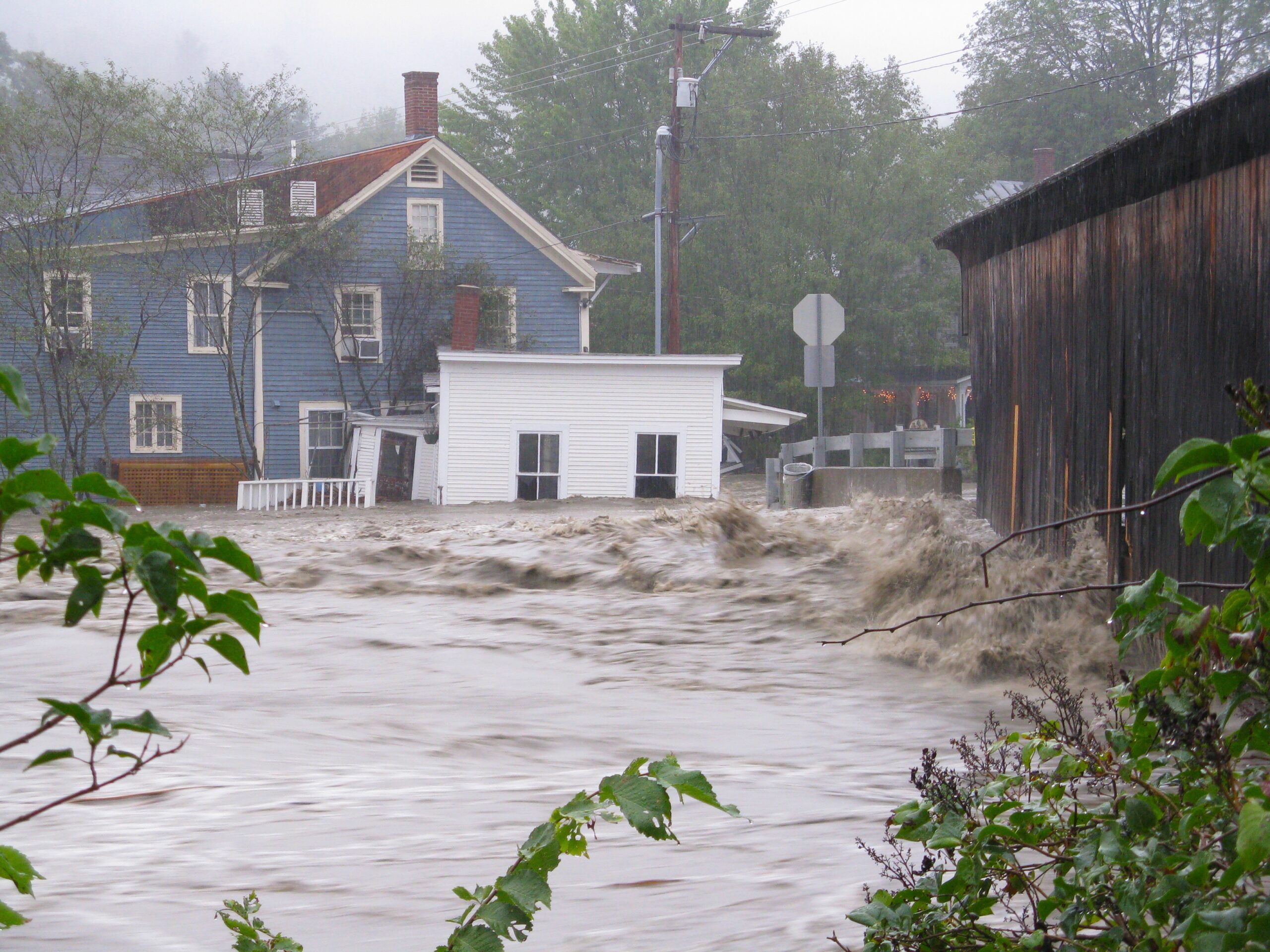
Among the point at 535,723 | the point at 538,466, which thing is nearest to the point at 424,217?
the point at 538,466

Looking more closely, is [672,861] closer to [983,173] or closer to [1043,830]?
[1043,830]

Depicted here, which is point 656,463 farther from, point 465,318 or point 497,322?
point 497,322

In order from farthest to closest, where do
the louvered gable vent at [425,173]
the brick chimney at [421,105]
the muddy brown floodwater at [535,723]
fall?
the brick chimney at [421,105], the louvered gable vent at [425,173], the muddy brown floodwater at [535,723]

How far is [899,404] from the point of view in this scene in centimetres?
5844

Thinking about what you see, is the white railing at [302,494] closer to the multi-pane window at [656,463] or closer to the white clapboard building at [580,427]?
the white clapboard building at [580,427]

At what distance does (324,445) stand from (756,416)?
1118 cm

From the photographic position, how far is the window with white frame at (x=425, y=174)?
34031 millimetres

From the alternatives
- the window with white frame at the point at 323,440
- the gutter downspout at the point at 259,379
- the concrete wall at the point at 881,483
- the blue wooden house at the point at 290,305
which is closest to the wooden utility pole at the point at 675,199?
the blue wooden house at the point at 290,305

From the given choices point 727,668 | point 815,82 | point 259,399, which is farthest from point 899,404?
point 727,668

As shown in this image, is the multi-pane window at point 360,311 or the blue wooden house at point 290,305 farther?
the multi-pane window at point 360,311

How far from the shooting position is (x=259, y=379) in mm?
32938

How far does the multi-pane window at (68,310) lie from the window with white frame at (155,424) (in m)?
2.13

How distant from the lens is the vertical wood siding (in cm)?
702

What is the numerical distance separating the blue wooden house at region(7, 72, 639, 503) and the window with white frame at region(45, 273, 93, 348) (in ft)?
0.14
